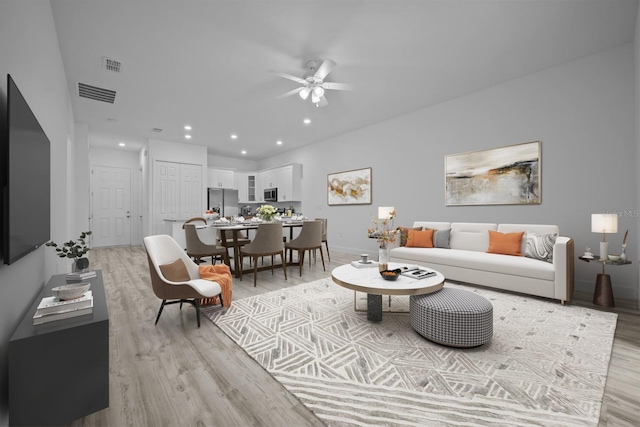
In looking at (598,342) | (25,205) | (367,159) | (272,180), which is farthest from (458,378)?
(272,180)

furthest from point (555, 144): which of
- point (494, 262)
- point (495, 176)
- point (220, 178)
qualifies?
point (220, 178)

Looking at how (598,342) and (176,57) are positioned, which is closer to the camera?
(598,342)

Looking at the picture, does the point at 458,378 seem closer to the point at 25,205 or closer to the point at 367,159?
the point at 25,205

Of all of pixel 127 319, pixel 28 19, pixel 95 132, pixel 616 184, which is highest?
pixel 95 132

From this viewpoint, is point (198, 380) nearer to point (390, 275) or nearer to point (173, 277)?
point (173, 277)

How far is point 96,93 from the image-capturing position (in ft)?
14.1

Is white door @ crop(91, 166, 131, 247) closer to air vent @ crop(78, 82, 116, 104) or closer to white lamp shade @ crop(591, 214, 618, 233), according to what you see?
air vent @ crop(78, 82, 116, 104)

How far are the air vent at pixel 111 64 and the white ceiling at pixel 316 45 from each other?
65 mm

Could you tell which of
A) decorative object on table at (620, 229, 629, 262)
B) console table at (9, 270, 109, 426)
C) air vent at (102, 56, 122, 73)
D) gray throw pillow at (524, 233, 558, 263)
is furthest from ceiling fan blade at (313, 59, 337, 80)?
decorative object on table at (620, 229, 629, 262)

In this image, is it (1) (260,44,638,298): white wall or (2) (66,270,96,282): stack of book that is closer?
(2) (66,270,96,282): stack of book

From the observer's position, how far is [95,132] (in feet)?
20.9

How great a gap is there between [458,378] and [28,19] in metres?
→ 3.53

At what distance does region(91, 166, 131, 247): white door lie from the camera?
25.1 ft

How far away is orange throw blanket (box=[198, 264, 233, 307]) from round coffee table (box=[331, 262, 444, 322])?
1.18 m
